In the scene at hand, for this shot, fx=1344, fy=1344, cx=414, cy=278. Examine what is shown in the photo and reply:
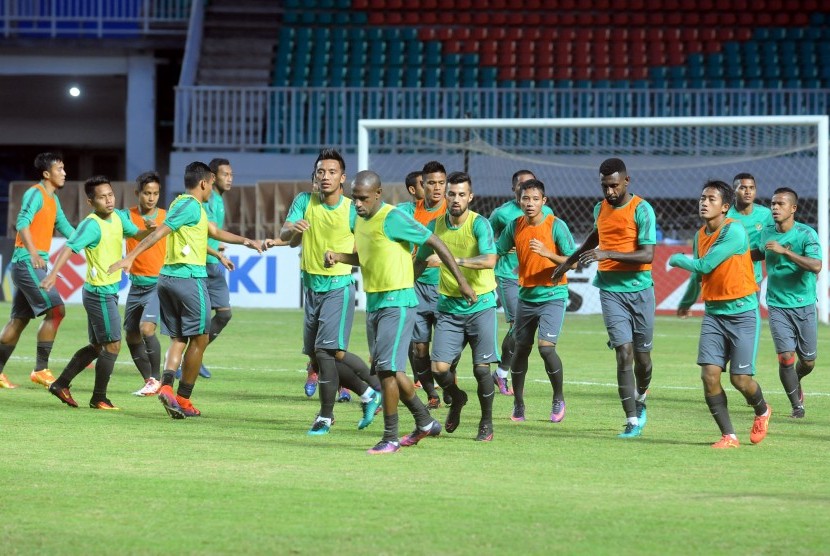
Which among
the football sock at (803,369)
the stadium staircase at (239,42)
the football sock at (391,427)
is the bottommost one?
the football sock at (391,427)

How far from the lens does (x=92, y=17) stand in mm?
32531

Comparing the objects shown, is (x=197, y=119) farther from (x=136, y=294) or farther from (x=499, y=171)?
(x=136, y=294)

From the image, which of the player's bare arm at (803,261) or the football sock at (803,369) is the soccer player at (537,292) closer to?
the player's bare arm at (803,261)

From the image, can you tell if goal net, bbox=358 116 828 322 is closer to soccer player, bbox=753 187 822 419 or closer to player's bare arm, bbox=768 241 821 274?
soccer player, bbox=753 187 822 419

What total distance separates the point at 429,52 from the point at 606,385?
19.7m

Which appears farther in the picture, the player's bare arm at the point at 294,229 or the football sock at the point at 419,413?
the player's bare arm at the point at 294,229

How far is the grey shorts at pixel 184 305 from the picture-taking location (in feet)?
33.4

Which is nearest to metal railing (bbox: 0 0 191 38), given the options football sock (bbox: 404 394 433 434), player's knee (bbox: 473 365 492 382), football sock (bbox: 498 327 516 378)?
football sock (bbox: 498 327 516 378)

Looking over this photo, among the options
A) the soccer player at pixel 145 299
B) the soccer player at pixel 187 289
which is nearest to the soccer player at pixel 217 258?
the soccer player at pixel 145 299

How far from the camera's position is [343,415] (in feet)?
34.7

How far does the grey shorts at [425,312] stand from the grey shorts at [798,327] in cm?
280

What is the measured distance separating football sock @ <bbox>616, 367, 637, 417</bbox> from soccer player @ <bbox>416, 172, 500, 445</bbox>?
3.06 feet

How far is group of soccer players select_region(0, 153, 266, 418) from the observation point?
10.2m

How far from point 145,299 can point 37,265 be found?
39.3 inches
